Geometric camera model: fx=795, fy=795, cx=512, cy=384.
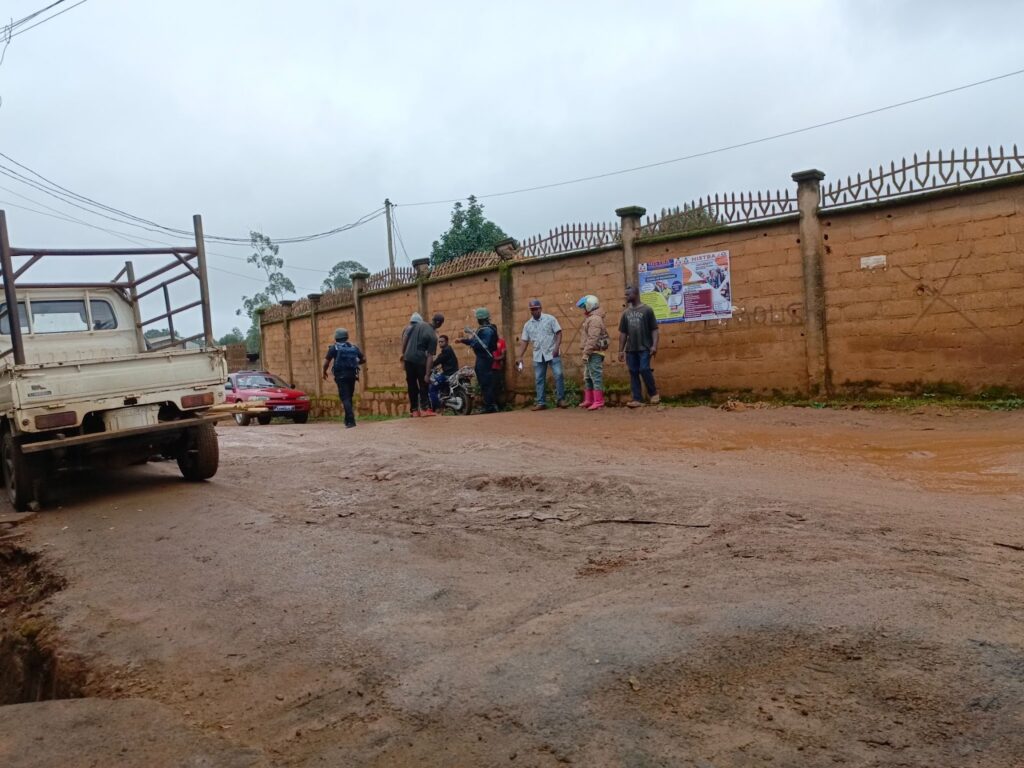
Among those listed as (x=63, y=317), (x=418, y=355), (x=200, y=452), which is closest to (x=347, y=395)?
(x=418, y=355)

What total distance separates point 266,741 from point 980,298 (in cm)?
886

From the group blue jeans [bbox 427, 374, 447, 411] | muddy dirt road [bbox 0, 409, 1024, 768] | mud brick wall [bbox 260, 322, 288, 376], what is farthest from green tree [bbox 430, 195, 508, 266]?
muddy dirt road [bbox 0, 409, 1024, 768]

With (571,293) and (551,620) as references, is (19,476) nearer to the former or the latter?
(551,620)

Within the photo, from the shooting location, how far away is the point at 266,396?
675 inches

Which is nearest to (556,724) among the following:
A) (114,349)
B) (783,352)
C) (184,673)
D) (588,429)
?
(184,673)

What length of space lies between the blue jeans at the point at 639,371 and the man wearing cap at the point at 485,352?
2.75 meters

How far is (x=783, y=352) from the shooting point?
34.6 ft

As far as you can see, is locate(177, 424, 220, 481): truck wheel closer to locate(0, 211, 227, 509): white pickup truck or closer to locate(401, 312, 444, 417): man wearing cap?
locate(0, 211, 227, 509): white pickup truck

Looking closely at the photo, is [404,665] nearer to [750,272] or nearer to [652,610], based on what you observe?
A: [652,610]

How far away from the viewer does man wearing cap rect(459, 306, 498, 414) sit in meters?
13.4

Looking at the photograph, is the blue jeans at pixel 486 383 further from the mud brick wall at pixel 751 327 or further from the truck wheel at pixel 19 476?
the truck wheel at pixel 19 476

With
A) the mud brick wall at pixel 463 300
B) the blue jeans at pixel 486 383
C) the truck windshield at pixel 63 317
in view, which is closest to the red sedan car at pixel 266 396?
the mud brick wall at pixel 463 300

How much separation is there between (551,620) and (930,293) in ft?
25.2

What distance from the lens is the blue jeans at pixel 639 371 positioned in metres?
11.2
